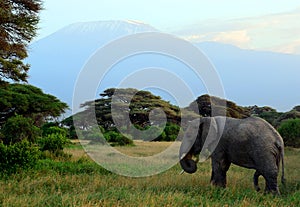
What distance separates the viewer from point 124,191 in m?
8.80

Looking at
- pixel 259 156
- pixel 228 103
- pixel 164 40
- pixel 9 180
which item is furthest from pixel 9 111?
pixel 228 103

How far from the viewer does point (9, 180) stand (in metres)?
11.1

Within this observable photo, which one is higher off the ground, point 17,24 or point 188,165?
point 17,24

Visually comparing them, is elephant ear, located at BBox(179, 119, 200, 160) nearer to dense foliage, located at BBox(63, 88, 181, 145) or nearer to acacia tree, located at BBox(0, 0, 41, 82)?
acacia tree, located at BBox(0, 0, 41, 82)

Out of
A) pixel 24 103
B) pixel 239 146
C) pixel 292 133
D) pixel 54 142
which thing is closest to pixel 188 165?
pixel 239 146

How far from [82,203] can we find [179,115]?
32.0 metres

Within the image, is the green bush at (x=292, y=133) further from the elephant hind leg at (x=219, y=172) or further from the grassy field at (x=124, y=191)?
the elephant hind leg at (x=219, y=172)

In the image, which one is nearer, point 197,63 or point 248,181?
point 248,181

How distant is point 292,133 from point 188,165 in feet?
62.7

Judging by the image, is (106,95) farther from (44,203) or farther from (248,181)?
(44,203)

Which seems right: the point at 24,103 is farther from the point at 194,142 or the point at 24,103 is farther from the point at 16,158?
the point at 194,142

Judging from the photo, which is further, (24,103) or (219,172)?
(24,103)

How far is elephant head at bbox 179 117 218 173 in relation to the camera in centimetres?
1050

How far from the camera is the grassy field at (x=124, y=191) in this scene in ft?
25.5
